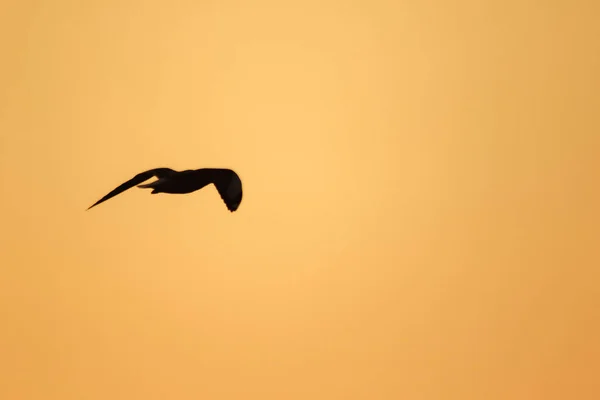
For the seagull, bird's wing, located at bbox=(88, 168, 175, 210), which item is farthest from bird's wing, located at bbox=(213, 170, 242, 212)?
bird's wing, located at bbox=(88, 168, 175, 210)

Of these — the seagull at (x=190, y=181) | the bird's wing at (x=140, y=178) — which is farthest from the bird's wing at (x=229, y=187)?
the bird's wing at (x=140, y=178)

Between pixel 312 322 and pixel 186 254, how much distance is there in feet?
1.08

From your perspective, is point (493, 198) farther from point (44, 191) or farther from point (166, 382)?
point (44, 191)

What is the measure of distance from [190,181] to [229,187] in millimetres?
88

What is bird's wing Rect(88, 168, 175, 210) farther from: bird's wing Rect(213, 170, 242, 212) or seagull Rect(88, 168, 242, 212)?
bird's wing Rect(213, 170, 242, 212)

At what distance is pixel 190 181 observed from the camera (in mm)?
1313

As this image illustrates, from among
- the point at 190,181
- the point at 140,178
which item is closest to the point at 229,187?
the point at 190,181

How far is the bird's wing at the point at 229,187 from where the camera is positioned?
4.25 ft

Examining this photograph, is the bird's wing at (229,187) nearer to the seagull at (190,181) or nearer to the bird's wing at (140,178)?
the seagull at (190,181)

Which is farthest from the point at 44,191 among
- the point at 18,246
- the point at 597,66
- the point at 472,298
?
the point at 597,66

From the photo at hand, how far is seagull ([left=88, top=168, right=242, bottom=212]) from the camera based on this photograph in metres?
1.29

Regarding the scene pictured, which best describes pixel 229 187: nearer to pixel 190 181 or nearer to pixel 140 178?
pixel 190 181

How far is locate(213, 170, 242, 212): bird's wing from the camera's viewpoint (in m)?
1.29

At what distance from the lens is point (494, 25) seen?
142 centimetres
